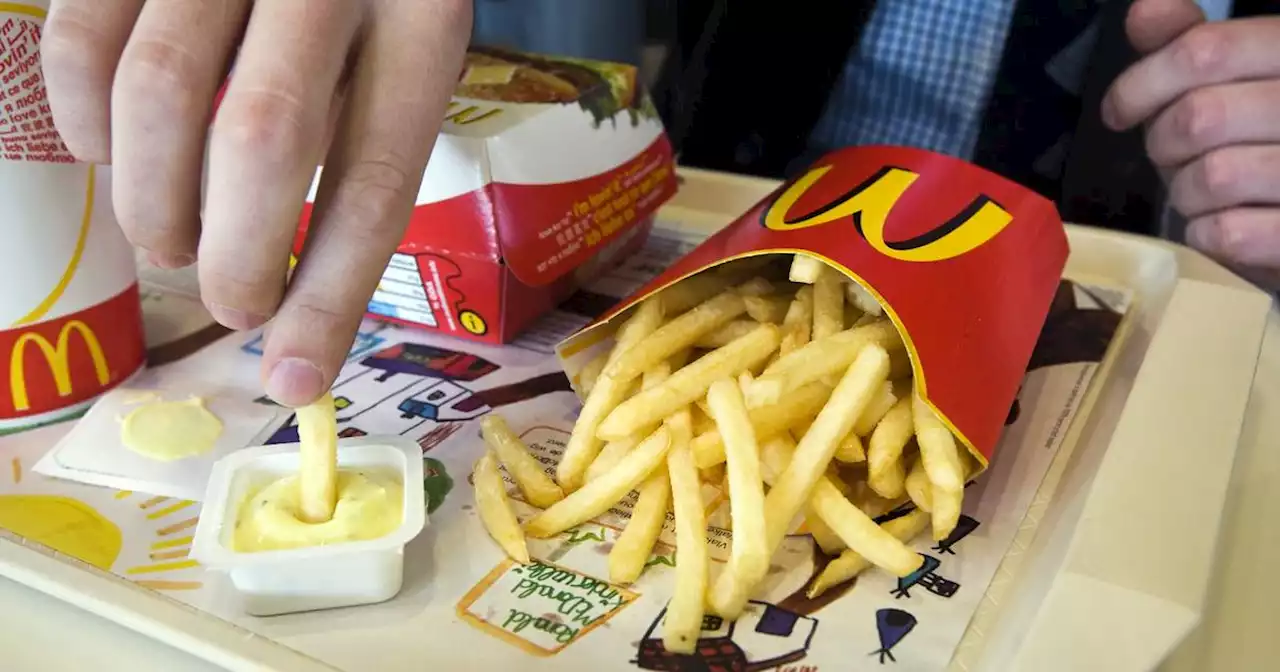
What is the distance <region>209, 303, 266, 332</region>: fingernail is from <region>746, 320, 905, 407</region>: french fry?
15.8 inches

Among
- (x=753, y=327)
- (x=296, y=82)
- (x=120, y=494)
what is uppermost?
(x=296, y=82)

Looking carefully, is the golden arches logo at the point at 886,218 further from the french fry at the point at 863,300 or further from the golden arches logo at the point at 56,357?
the golden arches logo at the point at 56,357

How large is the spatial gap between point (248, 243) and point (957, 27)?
54.8 inches

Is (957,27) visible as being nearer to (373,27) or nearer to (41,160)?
(373,27)

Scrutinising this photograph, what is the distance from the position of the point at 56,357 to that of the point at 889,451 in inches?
34.3

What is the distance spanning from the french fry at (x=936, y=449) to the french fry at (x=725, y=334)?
0.19m

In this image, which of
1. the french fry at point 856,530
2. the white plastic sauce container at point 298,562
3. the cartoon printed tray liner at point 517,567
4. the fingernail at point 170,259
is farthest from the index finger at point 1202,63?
the fingernail at point 170,259

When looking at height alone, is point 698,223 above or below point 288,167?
below

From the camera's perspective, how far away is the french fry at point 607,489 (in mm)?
828

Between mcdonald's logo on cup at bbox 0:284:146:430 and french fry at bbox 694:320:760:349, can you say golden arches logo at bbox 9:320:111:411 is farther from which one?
french fry at bbox 694:320:760:349

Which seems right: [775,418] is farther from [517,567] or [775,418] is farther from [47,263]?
[47,263]

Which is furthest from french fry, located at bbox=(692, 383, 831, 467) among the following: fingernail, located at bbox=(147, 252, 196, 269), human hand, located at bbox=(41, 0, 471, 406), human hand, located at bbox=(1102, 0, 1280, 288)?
human hand, located at bbox=(1102, 0, 1280, 288)

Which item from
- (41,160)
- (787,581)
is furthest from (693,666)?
(41,160)

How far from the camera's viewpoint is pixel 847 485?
95 centimetres
